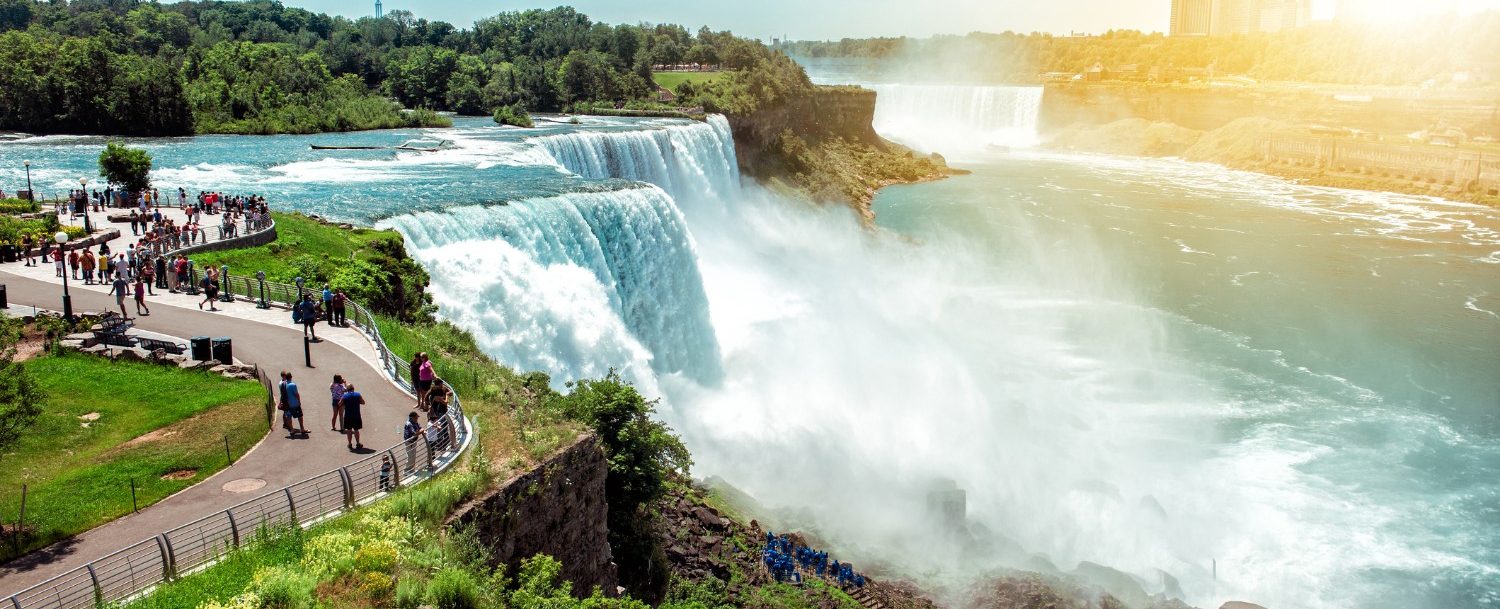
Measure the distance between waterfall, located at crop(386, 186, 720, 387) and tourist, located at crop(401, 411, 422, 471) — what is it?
26.9ft

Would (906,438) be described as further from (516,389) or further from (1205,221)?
(1205,221)

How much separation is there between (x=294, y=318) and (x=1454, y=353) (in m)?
33.0

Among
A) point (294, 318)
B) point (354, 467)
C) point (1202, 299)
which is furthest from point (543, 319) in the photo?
point (1202, 299)

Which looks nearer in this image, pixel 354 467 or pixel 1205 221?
pixel 354 467

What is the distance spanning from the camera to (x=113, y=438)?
40.5ft

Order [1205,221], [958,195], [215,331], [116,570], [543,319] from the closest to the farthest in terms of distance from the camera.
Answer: [116,570] < [215,331] < [543,319] < [1205,221] < [958,195]

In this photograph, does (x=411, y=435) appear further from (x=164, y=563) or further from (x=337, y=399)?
(x=164, y=563)

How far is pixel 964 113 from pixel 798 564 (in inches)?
3362

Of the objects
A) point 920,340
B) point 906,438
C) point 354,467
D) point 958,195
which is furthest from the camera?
point 958,195

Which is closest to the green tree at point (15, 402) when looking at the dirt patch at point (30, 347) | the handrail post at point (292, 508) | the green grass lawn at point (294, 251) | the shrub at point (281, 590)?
the handrail post at point (292, 508)

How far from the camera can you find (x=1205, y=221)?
55.8 metres

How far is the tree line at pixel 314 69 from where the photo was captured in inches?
1833

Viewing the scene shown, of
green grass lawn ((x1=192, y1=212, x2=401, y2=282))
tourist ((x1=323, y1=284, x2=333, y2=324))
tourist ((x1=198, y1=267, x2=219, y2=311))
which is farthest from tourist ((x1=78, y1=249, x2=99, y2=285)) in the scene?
tourist ((x1=323, y1=284, x2=333, y2=324))

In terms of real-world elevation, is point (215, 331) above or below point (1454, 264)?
above
